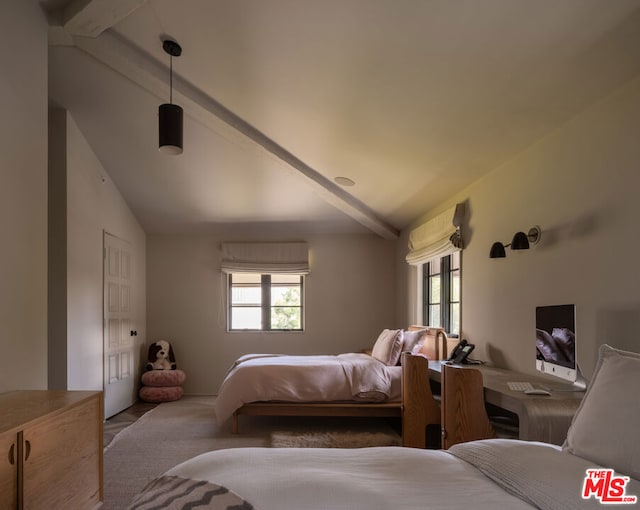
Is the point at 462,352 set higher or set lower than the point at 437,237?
lower

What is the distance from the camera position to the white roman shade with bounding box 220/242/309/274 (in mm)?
6359

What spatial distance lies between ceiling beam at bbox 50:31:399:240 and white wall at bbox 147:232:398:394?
1507 mm

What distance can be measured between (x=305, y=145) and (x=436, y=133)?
1.31m

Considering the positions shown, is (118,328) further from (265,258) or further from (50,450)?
(50,450)

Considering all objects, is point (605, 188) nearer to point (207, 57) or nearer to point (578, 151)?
point (578, 151)

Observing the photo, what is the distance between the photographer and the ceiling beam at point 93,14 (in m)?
2.74

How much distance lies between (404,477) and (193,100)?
10.9ft

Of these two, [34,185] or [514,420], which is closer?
[34,185]

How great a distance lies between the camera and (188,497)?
3.72 ft

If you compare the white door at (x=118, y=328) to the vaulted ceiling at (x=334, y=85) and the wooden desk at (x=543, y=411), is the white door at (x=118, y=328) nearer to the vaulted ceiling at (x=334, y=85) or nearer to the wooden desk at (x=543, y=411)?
the vaulted ceiling at (x=334, y=85)

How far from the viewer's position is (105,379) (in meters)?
4.74

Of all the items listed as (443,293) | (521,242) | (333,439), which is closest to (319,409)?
(333,439)

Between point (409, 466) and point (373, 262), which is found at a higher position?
point (373, 262)

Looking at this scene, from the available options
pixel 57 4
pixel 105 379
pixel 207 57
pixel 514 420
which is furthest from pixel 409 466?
pixel 105 379
